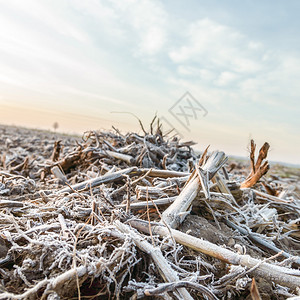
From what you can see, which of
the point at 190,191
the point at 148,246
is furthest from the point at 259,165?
the point at 148,246

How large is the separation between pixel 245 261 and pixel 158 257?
1.59ft

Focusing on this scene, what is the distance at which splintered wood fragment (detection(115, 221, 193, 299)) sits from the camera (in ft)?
4.46

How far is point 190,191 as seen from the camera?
2.20 metres

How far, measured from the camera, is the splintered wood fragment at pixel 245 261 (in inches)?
57.4

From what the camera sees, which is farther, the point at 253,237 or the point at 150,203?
the point at 253,237

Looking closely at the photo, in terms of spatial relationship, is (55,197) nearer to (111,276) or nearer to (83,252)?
(83,252)

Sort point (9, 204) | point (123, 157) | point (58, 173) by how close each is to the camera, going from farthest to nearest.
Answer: point (123, 157) < point (58, 173) < point (9, 204)

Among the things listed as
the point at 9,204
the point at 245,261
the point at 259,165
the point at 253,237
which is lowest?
the point at 9,204

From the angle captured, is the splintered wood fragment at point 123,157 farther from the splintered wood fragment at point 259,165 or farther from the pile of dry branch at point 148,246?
the splintered wood fragment at point 259,165

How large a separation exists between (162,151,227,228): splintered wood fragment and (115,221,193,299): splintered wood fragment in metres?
0.33

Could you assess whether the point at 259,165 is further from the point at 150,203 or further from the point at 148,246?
the point at 148,246

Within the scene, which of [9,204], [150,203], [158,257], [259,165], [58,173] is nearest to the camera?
[158,257]

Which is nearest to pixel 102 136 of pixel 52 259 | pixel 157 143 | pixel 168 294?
pixel 157 143

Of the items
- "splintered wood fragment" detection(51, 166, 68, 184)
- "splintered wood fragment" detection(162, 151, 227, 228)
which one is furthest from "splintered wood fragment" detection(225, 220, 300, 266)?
"splintered wood fragment" detection(51, 166, 68, 184)
